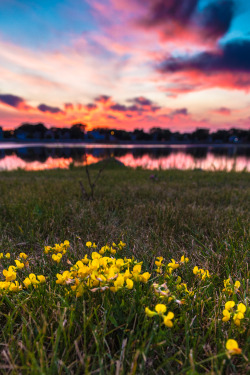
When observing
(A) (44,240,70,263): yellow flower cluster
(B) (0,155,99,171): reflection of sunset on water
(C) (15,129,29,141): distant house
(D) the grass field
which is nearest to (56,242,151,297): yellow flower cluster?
(D) the grass field

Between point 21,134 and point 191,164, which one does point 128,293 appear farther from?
point 21,134

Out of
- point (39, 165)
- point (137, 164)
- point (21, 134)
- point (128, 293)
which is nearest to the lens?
point (128, 293)

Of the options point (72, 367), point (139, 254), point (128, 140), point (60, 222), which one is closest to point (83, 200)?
point (60, 222)

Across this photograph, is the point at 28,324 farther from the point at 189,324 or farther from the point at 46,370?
the point at 189,324

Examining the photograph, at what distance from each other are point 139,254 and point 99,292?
86 cm

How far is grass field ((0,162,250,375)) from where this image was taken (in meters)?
0.91

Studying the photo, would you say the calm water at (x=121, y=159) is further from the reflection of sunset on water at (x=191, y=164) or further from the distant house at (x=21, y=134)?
the distant house at (x=21, y=134)

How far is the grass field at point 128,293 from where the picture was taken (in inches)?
35.7

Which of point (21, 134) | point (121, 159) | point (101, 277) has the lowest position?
point (121, 159)

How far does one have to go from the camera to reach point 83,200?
12.6 ft

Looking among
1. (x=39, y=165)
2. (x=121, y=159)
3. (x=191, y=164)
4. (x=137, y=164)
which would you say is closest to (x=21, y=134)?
(x=121, y=159)

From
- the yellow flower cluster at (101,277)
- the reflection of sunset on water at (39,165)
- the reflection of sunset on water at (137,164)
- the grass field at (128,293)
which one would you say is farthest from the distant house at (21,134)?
the yellow flower cluster at (101,277)

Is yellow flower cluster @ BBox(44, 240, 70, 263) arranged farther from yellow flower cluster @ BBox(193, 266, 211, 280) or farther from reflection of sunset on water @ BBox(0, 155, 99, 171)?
reflection of sunset on water @ BBox(0, 155, 99, 171)

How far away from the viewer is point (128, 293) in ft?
3.93
